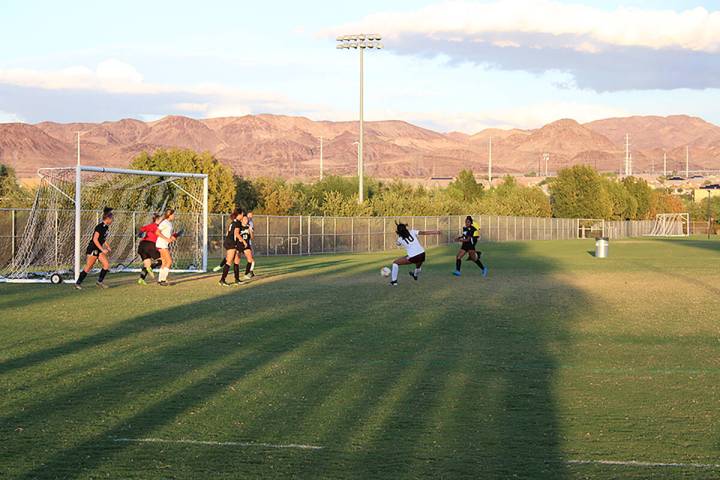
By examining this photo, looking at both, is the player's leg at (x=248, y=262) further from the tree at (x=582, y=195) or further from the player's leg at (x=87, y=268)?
the tree at (x=582, y=195)

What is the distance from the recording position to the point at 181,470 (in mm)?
→ 6941

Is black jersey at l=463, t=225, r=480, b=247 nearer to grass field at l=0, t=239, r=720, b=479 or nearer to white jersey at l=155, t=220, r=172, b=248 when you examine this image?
grass field at l=0, t=239, r=720, b=479

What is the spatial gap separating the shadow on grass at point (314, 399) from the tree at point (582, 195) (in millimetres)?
97897

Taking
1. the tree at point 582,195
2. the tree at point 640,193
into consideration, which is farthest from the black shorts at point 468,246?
the tree at point 640,193

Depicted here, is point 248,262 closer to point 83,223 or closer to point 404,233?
point 404,233

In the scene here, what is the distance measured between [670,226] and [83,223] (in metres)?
109

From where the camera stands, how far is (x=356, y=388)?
10.2m

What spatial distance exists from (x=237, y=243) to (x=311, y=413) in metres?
16.1

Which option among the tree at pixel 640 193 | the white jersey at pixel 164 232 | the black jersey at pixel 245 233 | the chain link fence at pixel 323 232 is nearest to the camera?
the white jersey at pixel 164 232

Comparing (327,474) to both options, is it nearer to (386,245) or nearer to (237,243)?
(237,243)

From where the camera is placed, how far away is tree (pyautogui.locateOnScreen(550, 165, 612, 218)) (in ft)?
371

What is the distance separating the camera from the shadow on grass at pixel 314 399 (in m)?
7.19

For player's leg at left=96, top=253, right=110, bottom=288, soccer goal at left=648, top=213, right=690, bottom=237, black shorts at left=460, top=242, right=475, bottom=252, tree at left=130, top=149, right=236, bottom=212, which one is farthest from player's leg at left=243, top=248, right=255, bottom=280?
soccer goal at left=648, top=213, right=690, bottom=237

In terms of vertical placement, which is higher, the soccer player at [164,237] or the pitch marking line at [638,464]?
the soccer player at [164,237]
